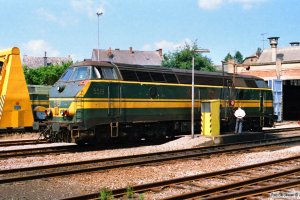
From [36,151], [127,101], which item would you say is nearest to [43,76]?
[127,101]

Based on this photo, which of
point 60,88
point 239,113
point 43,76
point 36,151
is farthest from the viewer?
point 43,76

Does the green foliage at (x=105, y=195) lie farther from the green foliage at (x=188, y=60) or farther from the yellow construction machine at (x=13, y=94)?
the green foliage at (x=188, y=60)

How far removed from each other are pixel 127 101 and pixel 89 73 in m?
2.22

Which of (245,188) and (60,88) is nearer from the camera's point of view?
(245,188)

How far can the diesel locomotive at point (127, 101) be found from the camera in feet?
52.3

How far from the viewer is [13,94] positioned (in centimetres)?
1947

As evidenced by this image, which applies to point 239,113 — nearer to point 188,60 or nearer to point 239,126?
point 239,126

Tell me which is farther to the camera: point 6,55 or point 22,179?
point 6,55

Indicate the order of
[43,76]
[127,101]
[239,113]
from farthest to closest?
[43,76], [239,113], [127,101]

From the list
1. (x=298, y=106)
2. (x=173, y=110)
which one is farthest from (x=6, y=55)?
(x=298, y=106)

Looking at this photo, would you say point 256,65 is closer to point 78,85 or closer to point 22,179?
point 78,85

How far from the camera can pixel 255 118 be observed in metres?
24.0

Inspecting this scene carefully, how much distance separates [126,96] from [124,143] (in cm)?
296

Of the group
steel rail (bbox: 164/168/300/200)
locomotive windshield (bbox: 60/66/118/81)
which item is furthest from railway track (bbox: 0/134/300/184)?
steel rail (bbox: 164/168/300/200)
